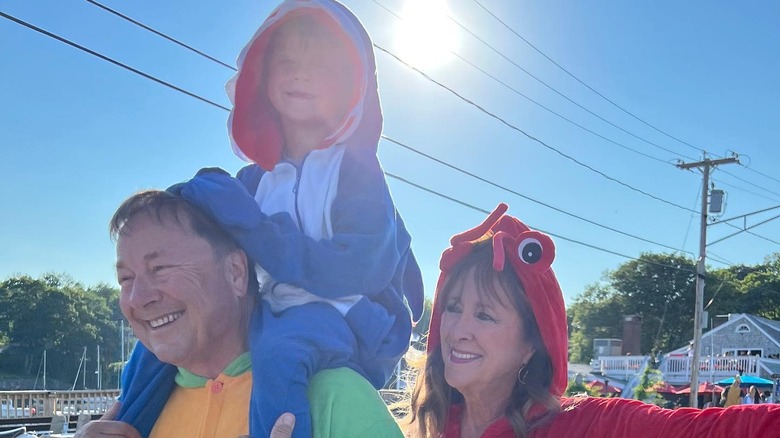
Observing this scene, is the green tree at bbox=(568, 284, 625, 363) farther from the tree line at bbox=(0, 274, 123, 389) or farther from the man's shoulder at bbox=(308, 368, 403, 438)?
the man's shoulder at bbox=(308, 368, 403, 438)

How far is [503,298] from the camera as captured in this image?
226cm

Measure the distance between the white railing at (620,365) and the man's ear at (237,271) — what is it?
32.9 meters

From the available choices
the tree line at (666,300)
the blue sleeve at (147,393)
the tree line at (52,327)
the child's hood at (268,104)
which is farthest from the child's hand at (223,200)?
the tree line at (666,300)

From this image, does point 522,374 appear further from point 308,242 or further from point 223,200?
point 223,200

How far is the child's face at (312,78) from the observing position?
1.93 metres

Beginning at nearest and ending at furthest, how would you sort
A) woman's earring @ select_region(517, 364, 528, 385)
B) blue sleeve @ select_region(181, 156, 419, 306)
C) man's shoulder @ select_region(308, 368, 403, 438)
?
1. man's shoulder @ select_region(308, 368, 403, 438)
2. blue sleeve @ select_region(181, 156, 419, 306)
3. woman's earring @ select_region(517, 364, 528, 385)

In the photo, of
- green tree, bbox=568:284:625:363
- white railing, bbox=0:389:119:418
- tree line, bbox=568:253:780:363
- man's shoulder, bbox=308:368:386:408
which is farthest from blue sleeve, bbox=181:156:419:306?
green tree, bbox=568:284:625:363

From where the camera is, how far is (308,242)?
5.58 feet

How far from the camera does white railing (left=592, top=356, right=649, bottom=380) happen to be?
107 feet

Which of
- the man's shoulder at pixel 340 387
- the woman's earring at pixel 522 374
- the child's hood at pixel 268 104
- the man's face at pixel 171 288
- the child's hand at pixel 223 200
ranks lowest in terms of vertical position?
the woman's earring at pixel 522 374

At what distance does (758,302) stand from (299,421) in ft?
191

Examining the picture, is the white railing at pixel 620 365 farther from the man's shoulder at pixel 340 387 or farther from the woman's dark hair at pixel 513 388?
the man's shoulder at pixel 340 387

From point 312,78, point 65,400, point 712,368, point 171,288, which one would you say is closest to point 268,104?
point 312,78

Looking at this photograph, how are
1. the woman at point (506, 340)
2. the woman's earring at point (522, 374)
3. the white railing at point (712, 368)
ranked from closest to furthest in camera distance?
the woman at point (506, 340)
the woman's earring at point (522, 374)
the white railing at point (712, 368)
